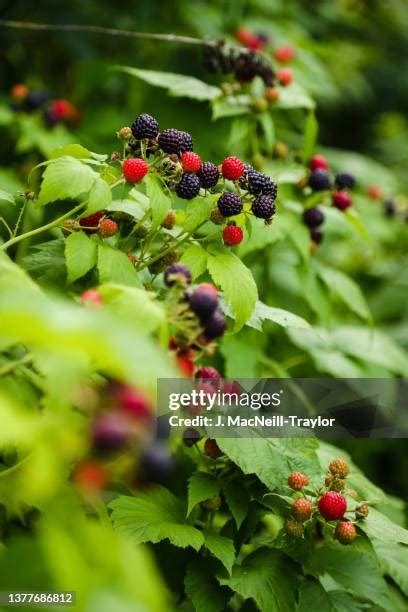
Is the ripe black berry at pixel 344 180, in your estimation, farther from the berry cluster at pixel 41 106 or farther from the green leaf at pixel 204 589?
the berry cluster at pixel 41 106

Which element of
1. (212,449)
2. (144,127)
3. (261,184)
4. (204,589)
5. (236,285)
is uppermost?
(144,127)

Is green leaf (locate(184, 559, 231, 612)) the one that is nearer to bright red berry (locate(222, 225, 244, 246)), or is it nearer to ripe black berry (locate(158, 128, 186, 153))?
bright red berry (locate(222, 225, 244, 246))

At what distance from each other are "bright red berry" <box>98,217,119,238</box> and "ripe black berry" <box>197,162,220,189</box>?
9.8 inches

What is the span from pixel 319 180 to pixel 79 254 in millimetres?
1214

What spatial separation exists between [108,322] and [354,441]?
3145mm

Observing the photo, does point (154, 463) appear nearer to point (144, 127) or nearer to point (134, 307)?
point (134, 307)

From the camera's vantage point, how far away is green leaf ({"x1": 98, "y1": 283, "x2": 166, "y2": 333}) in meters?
1.14

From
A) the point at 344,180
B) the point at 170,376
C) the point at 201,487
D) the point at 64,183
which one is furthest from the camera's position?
the point at 344,180

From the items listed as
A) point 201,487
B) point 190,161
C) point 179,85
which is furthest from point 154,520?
point 179,85

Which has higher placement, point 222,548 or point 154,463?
point 154,463

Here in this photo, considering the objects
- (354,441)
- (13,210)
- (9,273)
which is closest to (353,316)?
(354,441)

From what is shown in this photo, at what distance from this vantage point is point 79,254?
1.58 meters

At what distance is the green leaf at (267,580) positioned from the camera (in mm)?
1626
